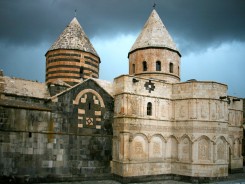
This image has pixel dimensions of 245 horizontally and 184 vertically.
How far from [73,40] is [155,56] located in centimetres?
676

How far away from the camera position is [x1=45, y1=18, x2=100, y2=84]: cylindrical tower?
19672 millimetres

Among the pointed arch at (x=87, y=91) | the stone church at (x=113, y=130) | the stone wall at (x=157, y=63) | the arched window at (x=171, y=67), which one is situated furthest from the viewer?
the arched window at (x=171, y=67)

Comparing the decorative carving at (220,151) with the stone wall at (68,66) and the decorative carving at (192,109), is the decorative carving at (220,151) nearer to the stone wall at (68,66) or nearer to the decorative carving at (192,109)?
the decorative carving at (192,109)

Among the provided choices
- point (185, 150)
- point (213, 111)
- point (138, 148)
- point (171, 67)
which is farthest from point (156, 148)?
point (171, 67)

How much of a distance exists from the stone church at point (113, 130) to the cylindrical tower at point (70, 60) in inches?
137

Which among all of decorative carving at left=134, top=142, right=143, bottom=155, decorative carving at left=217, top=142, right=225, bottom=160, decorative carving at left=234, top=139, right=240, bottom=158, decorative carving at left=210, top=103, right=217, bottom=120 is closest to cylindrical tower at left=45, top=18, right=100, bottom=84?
decorative carving at left=134, top=142, right=143, bottom=155

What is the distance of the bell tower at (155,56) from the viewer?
63.9 ft

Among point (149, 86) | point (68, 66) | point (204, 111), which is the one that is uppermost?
point (68, 66)

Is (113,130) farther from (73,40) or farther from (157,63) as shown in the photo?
(73,40)

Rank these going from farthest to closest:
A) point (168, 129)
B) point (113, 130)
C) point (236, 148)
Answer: point (236, 148) → point (168, 129) → point (113, 130)

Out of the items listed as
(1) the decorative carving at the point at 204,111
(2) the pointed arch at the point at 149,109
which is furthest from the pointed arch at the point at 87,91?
(1) the decorative carving at the point at 204,111

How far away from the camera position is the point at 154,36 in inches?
790

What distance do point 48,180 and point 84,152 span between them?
96.6 inches

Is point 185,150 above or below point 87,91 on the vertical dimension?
below
